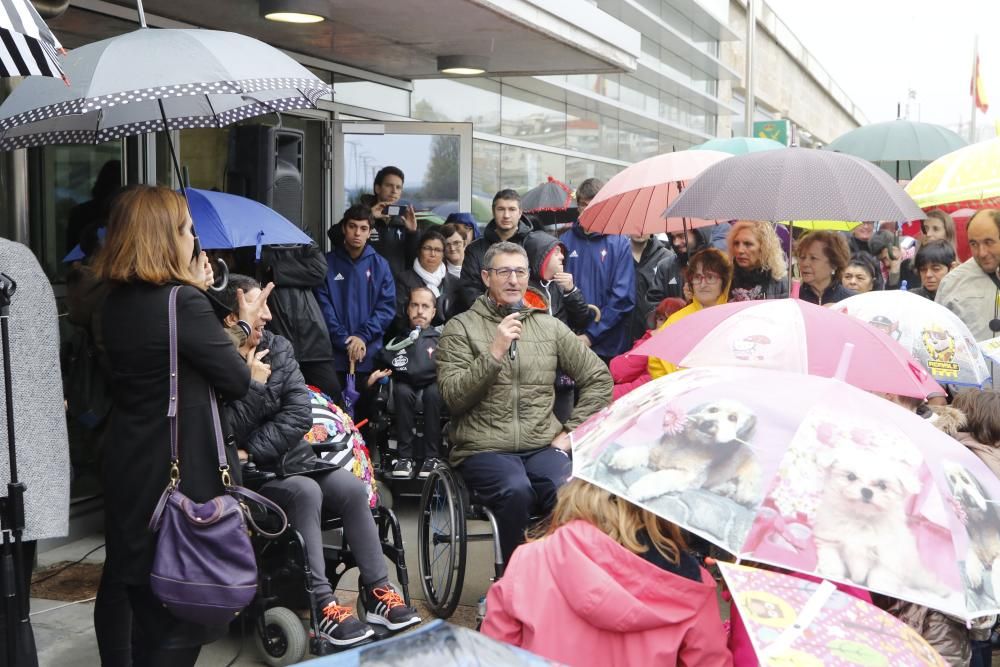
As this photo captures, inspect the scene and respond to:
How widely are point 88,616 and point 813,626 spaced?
4189 mm

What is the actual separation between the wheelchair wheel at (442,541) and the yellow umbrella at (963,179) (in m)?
2.78

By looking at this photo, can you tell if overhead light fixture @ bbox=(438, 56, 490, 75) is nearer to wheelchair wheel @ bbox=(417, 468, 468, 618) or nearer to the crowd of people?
the crowd of people

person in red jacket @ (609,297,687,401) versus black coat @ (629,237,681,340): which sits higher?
black coat @ (629,237,681,340)

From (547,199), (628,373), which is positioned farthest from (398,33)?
(547,199)

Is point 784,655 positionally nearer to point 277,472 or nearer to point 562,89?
point 277,472

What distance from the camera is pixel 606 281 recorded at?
25.3ft

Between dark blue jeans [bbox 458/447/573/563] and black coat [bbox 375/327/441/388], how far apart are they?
79.1 inches

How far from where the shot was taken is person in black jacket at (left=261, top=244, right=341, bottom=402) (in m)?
6.85

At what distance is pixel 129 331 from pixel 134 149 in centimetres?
394

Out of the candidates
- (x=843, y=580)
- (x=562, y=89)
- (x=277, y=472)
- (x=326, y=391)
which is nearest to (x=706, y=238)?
(x=326, y=391)

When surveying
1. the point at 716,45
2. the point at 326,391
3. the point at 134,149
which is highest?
the point at 716,45

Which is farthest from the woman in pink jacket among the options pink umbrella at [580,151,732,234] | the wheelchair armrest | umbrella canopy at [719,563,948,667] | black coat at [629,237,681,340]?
black coat at [629,237,681,340]

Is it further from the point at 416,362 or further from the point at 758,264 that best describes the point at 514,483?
the point at 416,362

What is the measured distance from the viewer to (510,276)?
529cm
